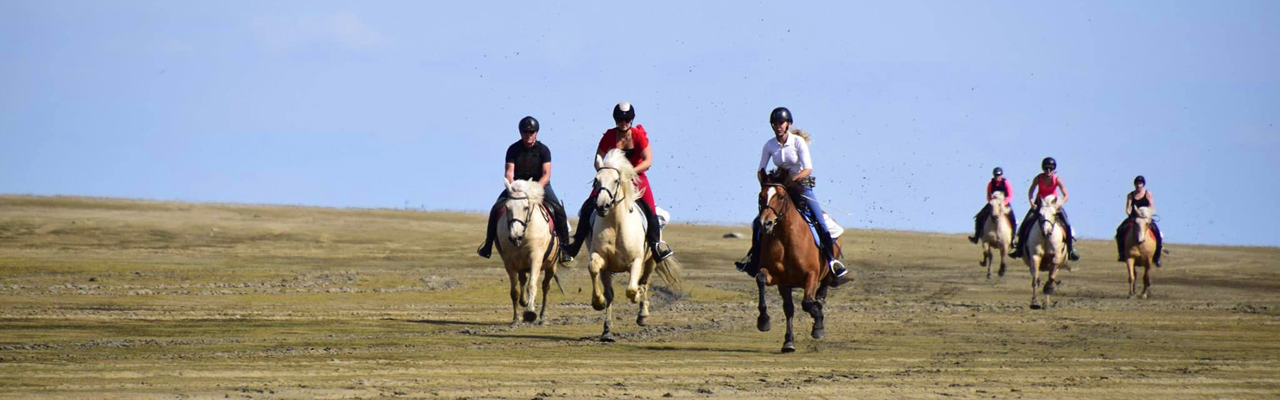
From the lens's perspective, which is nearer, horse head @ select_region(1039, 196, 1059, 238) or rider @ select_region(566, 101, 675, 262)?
rider @ select_region(566, 101, 675, 262)

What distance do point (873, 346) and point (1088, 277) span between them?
2548 centimetres

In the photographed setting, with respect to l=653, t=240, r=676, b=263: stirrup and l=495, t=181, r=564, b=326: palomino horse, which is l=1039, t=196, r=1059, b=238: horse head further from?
l=653, t=240, r=676, b=263: stirrup

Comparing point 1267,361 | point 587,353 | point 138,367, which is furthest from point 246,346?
point 1267,361

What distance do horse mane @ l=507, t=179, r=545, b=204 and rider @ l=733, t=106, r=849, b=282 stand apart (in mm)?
3942

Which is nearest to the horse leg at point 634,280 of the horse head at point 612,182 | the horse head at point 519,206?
the horse head at point 612,182

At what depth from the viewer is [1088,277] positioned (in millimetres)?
40531

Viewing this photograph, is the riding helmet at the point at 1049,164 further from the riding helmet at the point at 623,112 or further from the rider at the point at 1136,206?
the riding helmet at the point at 623,112

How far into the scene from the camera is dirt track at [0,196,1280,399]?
12.3 metres

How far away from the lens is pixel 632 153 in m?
17.4

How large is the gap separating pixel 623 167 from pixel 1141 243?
58.3 ft

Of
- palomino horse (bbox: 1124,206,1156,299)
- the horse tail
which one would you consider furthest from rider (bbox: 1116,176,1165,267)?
the horse tail

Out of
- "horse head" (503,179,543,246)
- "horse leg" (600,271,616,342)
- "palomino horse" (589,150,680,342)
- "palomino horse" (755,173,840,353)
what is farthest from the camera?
"horse head" (503,179,543,246)

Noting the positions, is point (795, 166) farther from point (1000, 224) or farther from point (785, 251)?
point (1000, 224)

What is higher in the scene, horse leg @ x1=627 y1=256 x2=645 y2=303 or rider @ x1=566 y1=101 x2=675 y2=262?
rider @ x1=566 y1=101 x2=675 y2=262
